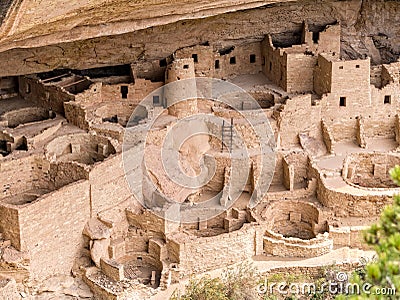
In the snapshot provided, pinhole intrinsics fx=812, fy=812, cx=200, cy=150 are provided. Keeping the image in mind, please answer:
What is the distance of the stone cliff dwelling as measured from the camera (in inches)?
523

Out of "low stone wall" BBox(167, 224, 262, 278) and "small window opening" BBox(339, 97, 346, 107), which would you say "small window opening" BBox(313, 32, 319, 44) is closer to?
"small window opening" BBox(339, 97, 346, 107)

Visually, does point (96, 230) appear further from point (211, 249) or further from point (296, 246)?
point (296, 246)

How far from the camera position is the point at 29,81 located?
57.0 feet

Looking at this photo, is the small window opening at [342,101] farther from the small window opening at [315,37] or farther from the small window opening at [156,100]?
the small window opening at [156,100]

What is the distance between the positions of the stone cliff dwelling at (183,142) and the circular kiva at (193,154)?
43 millimetres

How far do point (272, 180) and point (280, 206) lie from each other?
0.80 metres

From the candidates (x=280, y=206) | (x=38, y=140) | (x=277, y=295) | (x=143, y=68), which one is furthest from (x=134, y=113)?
(x=277, y=295)

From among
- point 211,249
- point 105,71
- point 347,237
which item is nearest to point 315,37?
point 105,71

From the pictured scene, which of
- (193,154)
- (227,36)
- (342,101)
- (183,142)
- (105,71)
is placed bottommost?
(193,154)

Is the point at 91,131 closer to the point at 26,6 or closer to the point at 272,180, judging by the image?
the point at 272,180

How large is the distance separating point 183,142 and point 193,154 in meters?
0.31

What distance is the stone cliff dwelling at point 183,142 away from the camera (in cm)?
1330

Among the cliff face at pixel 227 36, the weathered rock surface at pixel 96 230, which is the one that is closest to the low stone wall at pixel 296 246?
the weathered rock surface at pixel 96 230

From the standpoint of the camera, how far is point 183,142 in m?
16.1
